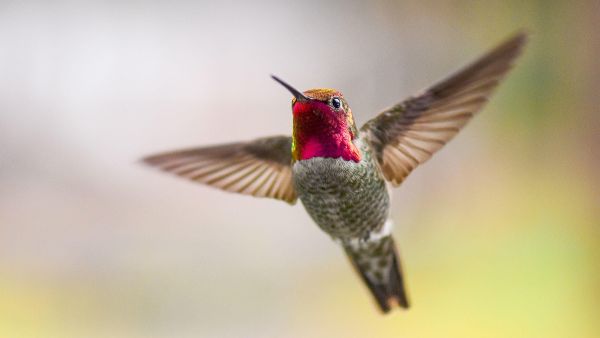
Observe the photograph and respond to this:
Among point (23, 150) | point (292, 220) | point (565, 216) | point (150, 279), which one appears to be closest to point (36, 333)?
point (150, 279)

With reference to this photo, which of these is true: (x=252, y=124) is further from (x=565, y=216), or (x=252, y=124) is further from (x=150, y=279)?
(x=565, y=216)

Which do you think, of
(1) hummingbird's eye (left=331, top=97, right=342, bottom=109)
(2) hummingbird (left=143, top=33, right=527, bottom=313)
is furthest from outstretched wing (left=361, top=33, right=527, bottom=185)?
(1) hummingbird's eye (left=331, top=97, right=342, bottom=109)

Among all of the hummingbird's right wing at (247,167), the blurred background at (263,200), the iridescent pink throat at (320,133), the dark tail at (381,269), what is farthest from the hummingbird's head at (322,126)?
the blurred background at (263,200)

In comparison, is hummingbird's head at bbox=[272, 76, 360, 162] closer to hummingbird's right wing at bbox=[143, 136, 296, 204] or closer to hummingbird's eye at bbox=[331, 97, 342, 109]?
hummingbird's eye at bbox=[331, 97, 342, 109]

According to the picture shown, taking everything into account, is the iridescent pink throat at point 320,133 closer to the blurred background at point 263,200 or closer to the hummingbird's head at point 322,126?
the hummingbird's head at point 322,126

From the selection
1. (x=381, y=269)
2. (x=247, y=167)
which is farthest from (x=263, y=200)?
(x=247, y=167)
